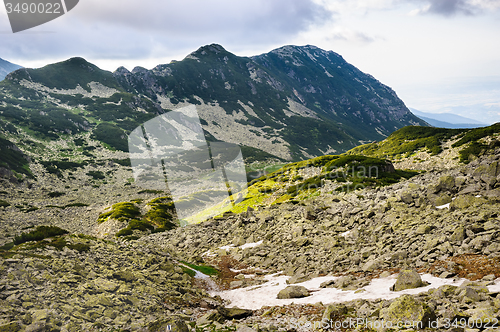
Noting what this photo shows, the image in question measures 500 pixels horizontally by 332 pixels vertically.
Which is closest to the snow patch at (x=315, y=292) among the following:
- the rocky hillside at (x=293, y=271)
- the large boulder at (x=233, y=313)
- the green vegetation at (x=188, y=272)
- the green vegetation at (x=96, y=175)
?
the rocky hillside at (x=293, y=271)

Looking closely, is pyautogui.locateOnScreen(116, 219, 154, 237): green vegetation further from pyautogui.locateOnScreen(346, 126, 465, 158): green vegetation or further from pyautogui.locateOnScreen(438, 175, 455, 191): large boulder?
pyautogui.locateOnScreen(346, 126, 465, 158): green vegetation

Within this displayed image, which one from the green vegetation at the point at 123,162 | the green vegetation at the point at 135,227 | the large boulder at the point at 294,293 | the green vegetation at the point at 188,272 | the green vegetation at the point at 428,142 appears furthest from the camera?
the green vegetation at the point at 123,162

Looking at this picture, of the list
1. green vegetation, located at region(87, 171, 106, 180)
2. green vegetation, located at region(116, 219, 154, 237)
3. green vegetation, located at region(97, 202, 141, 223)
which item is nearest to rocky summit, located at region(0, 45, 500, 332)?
green vegetation, located at region(116, 219, 154, 237)

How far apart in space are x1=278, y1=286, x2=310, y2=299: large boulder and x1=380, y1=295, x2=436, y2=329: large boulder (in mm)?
6658

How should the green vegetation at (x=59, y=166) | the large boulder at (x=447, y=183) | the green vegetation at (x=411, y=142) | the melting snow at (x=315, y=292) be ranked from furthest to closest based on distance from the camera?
the green vegetation at (x=59, y=166) → the green vegetation at (x=411, y=142) → the large boulder at (x=447, y=183) → the melting snow at (x=315, y=292)

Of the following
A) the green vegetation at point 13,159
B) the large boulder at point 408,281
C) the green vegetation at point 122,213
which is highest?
the green vegetation at point 13,159

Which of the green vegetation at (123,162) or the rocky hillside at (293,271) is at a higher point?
the green vegetation at (123,162)

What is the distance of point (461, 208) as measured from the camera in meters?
20.4

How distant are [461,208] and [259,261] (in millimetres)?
18587

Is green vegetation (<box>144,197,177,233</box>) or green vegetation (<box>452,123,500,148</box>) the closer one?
green vegetation (<box>144,197,177,233</box>)

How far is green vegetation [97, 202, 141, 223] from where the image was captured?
63.0 m

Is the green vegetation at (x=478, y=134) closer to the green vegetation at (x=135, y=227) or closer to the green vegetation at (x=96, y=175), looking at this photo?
the green vegetation at (x=135, y=227)

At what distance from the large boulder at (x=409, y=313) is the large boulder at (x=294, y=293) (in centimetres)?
666

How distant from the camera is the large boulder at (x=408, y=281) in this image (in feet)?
45.1
